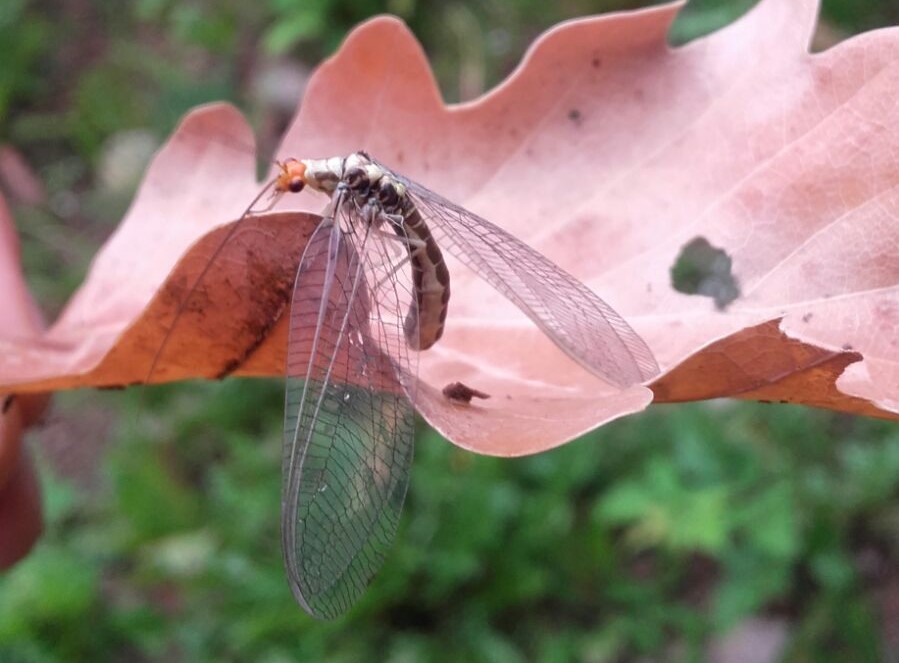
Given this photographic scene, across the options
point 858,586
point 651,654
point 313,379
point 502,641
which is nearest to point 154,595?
point 502,641

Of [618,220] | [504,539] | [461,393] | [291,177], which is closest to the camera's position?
[461,393]

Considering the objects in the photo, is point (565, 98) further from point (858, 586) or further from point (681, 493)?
point (858, 586)

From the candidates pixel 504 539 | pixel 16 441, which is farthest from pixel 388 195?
pixel 504 539

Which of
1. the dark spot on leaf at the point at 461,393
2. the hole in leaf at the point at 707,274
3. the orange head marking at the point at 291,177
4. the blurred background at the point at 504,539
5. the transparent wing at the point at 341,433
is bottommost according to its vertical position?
the blurred background at the point at 504,539

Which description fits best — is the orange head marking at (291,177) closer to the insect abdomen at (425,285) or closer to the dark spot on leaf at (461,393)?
the insect abdomen at (425,285)

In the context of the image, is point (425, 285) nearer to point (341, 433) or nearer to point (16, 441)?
point (341, 433)

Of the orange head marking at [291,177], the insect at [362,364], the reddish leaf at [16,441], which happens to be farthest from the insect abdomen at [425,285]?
the reddish leaf at [16,441]
